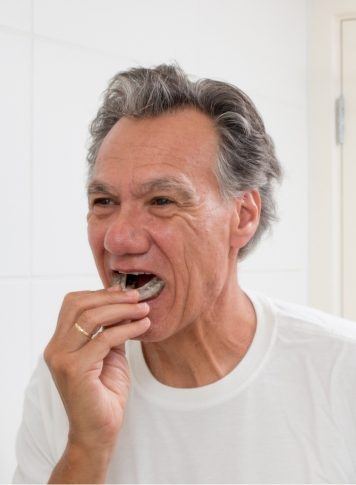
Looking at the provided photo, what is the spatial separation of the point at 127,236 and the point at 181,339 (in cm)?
25

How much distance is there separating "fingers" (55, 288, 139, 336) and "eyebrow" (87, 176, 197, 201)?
0.53 ft

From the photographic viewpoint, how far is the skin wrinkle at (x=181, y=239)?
1.30m

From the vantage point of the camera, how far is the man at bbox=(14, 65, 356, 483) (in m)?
1.30

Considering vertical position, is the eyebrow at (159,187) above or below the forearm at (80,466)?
above

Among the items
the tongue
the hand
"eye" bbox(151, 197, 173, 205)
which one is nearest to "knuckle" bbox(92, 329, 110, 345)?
the hand

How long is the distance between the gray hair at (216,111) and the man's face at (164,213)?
24mm

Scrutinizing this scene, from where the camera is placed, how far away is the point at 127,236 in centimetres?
127

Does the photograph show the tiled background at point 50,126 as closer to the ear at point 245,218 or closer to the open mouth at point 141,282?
the open mouth at point 141,282

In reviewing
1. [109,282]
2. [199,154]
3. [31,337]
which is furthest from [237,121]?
[31,337]

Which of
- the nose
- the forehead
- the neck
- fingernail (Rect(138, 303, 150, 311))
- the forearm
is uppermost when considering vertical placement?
the forehead

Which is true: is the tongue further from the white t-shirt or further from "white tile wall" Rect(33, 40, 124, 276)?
"white tile wall" Rect(33, 40, 124, 276)

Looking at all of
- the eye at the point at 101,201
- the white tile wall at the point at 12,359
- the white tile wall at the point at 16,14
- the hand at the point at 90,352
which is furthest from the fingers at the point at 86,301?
the white tile wall at the point at 16,14

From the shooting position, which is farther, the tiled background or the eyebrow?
the tiled background

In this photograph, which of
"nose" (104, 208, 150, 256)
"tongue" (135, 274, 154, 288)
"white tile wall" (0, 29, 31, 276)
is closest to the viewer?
"nose" (104, 208, 150, 256)
